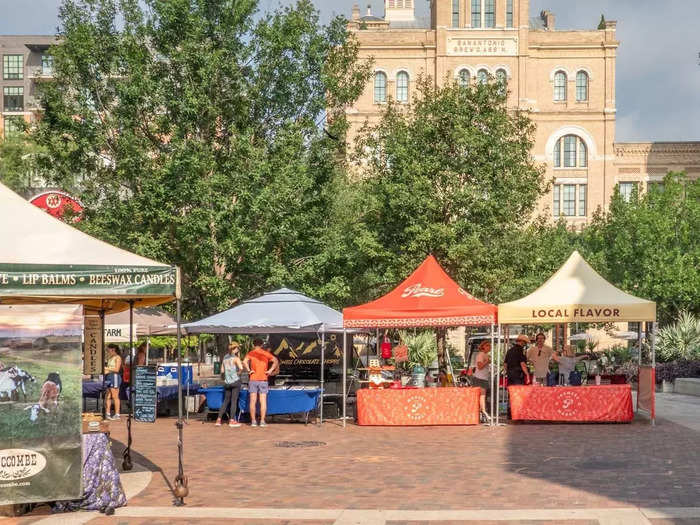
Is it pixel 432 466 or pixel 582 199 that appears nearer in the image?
pixel 432 466

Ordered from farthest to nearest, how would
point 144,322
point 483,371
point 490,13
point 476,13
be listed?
point 476,13 → point 490,13 → point 144,322 → point 483,371

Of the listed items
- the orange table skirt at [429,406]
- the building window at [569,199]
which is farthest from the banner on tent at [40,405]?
the building window at [569,199]

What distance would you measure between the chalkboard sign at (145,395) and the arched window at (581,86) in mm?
55531

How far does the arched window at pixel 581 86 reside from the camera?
69.8 m

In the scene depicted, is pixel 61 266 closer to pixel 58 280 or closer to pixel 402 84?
pixel 58 280

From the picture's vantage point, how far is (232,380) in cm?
1997

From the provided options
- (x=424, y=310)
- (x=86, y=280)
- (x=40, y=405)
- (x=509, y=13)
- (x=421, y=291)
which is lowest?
(x=40, y=405)

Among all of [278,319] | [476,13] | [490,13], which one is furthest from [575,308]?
[476,13]

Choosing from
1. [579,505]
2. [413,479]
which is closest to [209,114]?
[413,479]

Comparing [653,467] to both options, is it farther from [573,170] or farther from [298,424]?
[573,170]

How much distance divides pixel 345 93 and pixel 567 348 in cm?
1095

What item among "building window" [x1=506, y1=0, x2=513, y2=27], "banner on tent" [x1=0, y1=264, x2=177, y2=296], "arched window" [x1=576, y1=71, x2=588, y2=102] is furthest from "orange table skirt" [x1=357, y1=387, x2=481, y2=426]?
"arched window" [x1=576, y1=71, x2=588, y2=102]

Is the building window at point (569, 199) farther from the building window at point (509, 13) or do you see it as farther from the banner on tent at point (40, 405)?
the banner on tent at point (40, 405)

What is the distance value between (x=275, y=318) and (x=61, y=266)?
10195mm
